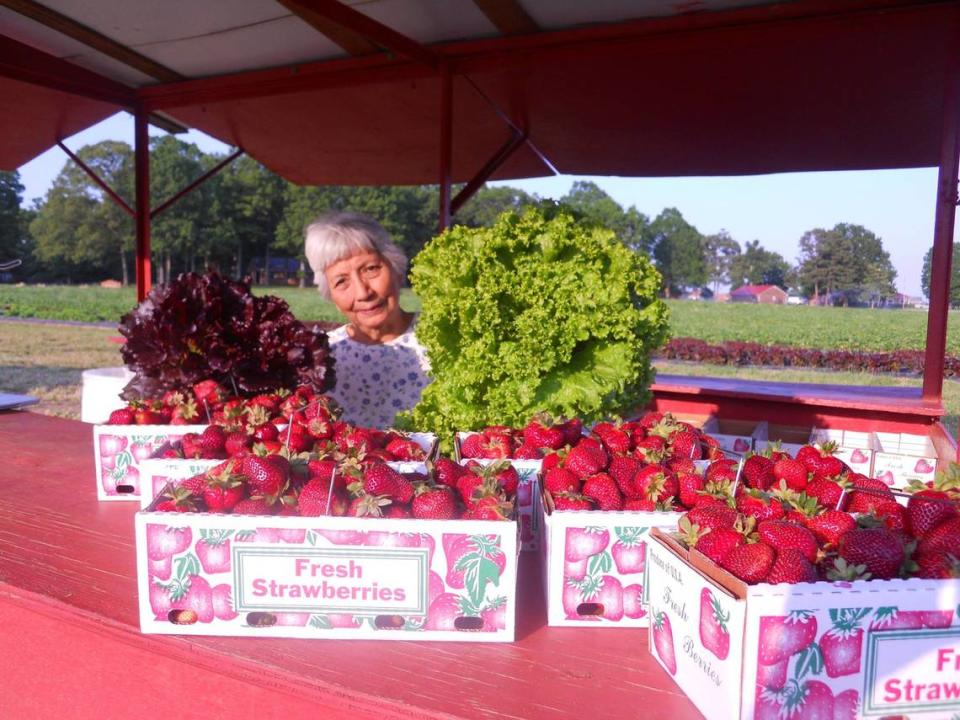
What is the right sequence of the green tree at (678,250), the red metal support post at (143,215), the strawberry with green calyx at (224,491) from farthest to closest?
the green tree at (678,250) < the red metal support post at (143,215) < the strawberry with green calyx at (224,491)

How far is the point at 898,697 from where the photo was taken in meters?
1.07

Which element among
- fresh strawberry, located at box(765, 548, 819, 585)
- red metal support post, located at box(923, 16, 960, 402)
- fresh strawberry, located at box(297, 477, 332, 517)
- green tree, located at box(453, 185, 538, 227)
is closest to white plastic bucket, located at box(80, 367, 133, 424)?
fresh strawberry, located at box(297, 477, 332, 517)

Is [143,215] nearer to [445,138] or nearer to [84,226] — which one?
[445,138]

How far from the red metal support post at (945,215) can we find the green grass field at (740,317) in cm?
595

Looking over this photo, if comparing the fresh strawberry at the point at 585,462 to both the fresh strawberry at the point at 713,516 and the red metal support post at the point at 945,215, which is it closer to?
the fresh strawberry at the point at 713,516

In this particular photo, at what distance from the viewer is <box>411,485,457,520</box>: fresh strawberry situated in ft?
4.17

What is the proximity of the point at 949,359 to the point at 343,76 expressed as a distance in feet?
14.8

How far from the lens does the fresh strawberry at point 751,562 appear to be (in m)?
1.07

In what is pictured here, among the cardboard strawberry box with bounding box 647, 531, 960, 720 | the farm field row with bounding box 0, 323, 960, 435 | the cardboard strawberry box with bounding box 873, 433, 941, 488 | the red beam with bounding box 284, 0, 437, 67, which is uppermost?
the red beam with bounding box 284, 0, 437, 67

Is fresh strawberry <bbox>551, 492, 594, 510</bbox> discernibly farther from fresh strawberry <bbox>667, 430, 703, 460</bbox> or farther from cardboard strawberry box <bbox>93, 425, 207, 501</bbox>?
cardboard strawberry box <bbox>93, 425, 207, 501</bbox>

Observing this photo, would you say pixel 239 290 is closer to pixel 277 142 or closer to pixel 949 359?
pixel 277 142


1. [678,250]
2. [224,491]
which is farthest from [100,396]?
[678,250]

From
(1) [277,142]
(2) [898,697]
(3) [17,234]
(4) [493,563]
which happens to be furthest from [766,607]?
(3) [17,234]

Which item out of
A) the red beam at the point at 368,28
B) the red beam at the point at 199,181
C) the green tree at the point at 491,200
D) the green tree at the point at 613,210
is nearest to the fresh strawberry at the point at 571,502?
the red beam at the point at 368,28
